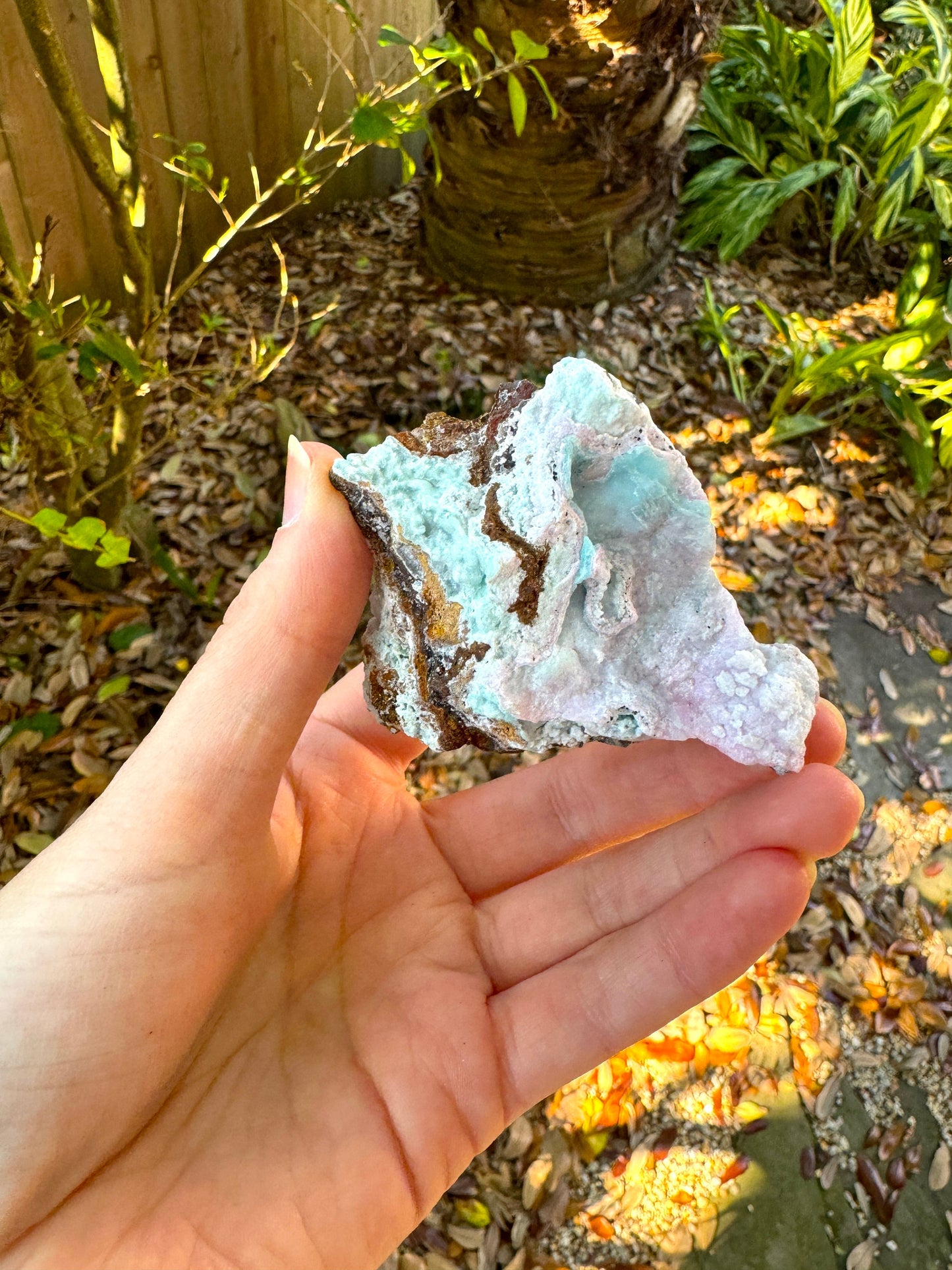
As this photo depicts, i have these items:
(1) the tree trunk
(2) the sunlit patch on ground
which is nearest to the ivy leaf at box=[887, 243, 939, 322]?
(1) the tree trunk

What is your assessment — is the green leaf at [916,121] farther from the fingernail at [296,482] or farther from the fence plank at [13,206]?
the fingernail at [296,482]

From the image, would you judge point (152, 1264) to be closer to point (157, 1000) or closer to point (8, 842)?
point (157, 1000)

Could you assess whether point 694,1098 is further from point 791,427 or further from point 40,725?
point 791,427

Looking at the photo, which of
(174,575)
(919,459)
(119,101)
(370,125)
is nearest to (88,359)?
(119,101)

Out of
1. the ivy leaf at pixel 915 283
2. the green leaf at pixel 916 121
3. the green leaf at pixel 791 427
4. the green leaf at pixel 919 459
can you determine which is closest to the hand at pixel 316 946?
the green leaf at pixel 791 427

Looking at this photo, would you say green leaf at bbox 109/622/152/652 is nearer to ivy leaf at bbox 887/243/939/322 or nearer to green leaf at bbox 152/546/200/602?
green leaf at bbox 152/546/200/602
